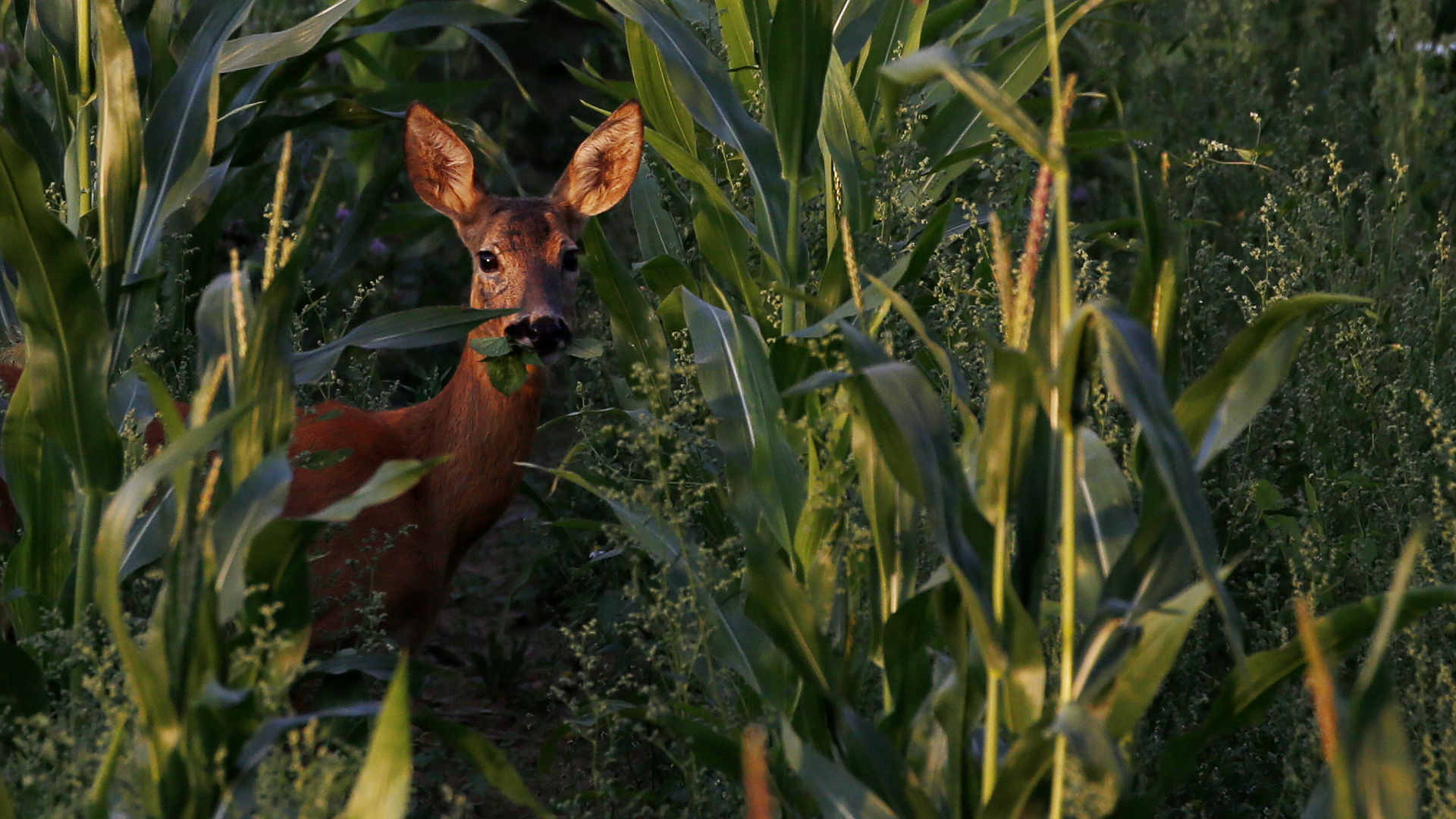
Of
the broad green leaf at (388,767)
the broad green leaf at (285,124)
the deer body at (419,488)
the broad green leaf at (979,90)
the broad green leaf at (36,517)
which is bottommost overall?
the deer body at (419,488)

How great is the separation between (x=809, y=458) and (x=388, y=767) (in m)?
1.19

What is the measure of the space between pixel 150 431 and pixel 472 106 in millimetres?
3996

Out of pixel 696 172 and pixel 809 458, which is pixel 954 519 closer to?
pixel 809 458

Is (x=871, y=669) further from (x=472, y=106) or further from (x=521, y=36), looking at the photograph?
(x=521, y=36)

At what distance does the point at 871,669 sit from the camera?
2756 millimetres

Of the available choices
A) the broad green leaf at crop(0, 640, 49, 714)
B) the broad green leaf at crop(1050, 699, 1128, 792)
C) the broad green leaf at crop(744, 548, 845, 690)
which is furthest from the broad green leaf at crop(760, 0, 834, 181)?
the broad green leaf at crop(0, 640, 49, 714)

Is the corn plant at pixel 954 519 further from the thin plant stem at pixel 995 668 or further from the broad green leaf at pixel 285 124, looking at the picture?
the broad green leaf at pixel 285 124

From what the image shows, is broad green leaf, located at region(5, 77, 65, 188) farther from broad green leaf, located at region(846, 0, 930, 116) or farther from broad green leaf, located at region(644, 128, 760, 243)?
broad green leaf, located at region(846, 0, 930, 116)

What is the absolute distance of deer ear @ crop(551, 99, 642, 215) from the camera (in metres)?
3.82

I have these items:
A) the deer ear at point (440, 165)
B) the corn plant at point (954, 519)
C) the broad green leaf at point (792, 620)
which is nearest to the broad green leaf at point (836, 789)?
the corn plant at point (954, 519)

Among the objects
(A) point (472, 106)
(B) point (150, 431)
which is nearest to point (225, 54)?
(B) point (150, 431)

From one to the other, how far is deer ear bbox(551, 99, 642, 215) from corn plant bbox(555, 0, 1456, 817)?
477mm

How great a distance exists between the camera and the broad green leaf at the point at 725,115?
3307 millimetres

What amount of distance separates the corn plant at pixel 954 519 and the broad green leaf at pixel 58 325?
3.03ft
